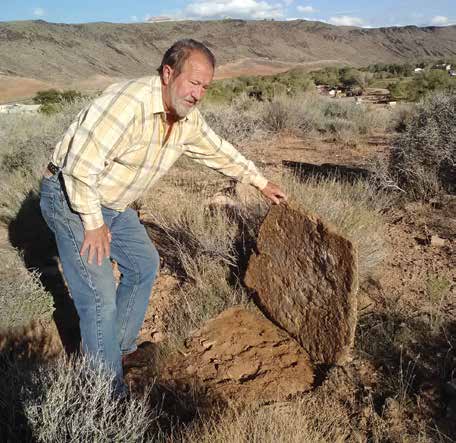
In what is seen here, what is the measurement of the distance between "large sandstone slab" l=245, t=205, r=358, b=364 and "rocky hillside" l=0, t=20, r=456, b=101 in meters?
40.2

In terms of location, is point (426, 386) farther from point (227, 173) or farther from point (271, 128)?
point (271, 128)

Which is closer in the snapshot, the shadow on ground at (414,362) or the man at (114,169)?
the man at (114,169)

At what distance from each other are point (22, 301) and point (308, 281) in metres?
2.07

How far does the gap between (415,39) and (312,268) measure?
9875 centimetres

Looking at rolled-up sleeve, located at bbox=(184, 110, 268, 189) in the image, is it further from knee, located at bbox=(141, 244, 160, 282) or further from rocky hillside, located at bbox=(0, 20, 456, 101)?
rocky hillside, located at bbox=(0, 20, 456, 101)

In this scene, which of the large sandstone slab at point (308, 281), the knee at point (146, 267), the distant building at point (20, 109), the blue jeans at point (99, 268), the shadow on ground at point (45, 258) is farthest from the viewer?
the distant building at point (20, 109)

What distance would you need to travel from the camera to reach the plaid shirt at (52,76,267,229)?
1.83 metres

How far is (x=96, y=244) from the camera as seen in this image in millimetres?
2051

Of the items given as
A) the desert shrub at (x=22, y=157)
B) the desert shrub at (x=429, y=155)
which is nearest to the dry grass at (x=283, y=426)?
the desert shrub at (x=429, y=155)

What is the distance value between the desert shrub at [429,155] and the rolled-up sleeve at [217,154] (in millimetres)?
3000

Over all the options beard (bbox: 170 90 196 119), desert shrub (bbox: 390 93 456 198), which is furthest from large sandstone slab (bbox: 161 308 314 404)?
desert shrub (bbox: 390 93 456 198)

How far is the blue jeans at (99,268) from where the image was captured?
2082mm

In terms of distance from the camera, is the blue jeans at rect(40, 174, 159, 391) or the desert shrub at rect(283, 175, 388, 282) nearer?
the blue jeans at rect(40, 174, 159, 391)

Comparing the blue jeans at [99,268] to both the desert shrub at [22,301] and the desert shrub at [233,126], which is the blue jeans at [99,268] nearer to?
the desert shrub at [22,301]
